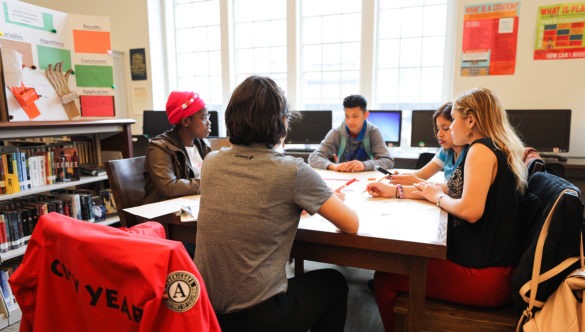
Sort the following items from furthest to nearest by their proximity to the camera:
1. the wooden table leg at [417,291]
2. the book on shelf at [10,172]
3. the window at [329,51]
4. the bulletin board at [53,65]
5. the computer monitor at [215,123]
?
the computer monitor at [215,123] → the window at [329,51] → the bulletin board at [53,65] → the book on shelf at [10,172] → the wooden table leg at [417,291]

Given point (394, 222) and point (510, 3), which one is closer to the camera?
point (394, 222)

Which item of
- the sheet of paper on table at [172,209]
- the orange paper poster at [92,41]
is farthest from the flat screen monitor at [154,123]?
the sheet of paper on table at [172,209]

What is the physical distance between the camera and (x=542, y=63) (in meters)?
3.31

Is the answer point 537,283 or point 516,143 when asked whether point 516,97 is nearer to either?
point 516,143

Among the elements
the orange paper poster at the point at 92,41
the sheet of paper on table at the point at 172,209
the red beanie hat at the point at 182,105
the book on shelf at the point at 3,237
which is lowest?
the book on shelf at the point at 3,237

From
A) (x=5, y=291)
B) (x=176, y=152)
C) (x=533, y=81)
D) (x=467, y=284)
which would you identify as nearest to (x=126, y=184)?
(x=176, y=152)

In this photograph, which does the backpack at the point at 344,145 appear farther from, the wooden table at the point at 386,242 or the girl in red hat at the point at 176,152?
the wooden table at the point at 386,242

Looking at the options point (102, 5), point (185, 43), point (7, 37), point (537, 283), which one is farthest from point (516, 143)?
point (102, 5)

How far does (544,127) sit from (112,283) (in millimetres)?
3545

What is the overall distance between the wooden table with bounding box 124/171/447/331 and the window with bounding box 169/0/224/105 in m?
3.76

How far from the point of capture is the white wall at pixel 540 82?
3.23 meters

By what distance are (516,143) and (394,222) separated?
21.0 inches

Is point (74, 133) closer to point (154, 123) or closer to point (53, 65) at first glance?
point (53, 65)

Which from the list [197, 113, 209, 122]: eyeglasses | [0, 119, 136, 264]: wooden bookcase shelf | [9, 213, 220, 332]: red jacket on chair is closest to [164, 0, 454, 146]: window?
[0, 119, 136, 264]: wooden bookcase shelf
